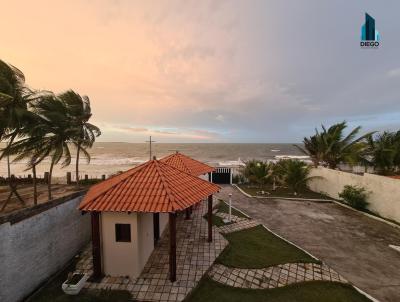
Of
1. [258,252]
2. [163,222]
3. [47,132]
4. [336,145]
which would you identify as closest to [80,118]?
[47,132]

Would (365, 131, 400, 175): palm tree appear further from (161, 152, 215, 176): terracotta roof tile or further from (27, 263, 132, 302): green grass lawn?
(27, 263, 132, 302): green grass lawn

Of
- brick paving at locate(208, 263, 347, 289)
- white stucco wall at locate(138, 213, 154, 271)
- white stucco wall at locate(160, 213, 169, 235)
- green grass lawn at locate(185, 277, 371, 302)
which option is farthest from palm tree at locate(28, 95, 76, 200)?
brick paving at locate(208, 263, 347, 289)

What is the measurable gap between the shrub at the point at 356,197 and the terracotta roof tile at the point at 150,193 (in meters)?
10.0

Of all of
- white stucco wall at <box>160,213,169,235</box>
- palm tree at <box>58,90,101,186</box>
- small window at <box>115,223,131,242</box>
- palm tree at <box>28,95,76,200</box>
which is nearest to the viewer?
small window at <box>115,223,131,242</box>

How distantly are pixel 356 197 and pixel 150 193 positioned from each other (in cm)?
1252

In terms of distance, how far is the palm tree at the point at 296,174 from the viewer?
16156mm

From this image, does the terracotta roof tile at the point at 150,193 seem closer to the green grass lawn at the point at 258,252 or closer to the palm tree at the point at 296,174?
the green grass lawn at the point at 258,252

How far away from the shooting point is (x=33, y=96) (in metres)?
8.36

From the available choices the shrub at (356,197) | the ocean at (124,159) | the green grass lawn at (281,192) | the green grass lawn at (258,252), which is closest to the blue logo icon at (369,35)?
the shrub at (356,197)

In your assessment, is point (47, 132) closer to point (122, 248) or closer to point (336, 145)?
point (122, 248)

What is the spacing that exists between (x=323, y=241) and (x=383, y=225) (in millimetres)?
4189

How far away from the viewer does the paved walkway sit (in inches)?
224

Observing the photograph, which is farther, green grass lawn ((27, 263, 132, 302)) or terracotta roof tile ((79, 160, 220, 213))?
terracotta roof tile ((79, 160, 220, 213))

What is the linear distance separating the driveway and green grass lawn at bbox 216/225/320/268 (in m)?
0.78
